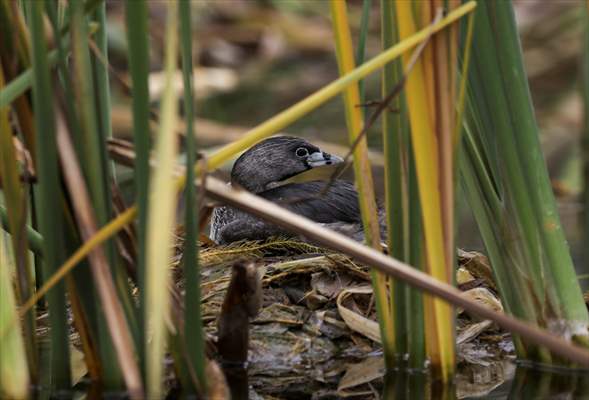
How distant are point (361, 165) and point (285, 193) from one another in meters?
1.99

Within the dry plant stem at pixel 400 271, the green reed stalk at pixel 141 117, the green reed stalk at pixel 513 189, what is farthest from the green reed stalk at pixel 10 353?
the green reed stalk at pixel 513 189

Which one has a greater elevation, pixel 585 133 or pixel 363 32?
pixel 585 133

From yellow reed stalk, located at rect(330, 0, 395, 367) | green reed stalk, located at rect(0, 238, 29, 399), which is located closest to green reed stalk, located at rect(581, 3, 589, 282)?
yellow reed stalk, located at rect(330, 0, 395, 367)

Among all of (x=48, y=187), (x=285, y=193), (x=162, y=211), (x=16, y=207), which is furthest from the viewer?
(x=285, y=193)

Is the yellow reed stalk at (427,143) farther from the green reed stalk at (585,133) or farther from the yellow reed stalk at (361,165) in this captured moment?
the green reed stalk at (585,133)

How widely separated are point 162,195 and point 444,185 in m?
1.09

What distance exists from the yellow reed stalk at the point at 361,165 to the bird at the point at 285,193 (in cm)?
109

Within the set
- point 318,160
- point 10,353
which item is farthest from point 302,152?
point 10,353

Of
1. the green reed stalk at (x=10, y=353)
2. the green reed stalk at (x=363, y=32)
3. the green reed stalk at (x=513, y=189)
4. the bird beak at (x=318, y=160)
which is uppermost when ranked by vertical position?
the bird beak at (x=318, y=160)

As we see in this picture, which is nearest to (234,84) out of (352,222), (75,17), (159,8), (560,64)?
(159,8)

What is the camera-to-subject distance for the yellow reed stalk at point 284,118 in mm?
2812

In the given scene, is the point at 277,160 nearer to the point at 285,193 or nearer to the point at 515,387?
the point at 285,193

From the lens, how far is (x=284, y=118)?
9.50ft

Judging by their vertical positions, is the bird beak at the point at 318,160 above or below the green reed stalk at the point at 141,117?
above
